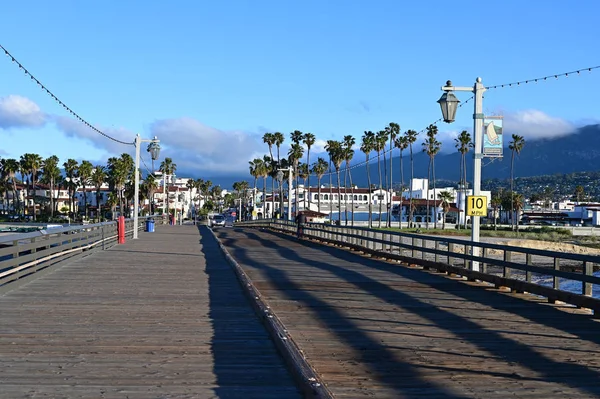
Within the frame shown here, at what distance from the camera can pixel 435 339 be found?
999cm

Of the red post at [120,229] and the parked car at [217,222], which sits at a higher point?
the red post at [120,229]

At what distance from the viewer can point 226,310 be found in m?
12.3

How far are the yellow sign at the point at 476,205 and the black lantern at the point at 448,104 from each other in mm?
2110

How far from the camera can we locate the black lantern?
18859mm

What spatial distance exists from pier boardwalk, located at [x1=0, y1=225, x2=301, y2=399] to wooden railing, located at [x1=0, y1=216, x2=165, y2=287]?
1.41ft

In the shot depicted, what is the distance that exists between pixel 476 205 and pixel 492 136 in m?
1.79

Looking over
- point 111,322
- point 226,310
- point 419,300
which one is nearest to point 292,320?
point 226,310

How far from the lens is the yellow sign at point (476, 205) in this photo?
18.7m

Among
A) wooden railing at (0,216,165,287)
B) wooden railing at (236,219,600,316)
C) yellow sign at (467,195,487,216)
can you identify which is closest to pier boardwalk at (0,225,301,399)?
wooden railing at (0,216,165,287)

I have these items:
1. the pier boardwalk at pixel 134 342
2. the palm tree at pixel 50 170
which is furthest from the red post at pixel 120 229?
the palm tree at pixel 50 170

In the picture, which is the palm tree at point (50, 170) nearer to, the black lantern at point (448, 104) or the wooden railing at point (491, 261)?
the wooden railing at point (491, 261)

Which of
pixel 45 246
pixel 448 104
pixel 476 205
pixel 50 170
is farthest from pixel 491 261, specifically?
pixel 50 170

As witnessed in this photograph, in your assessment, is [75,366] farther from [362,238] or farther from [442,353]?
[362,238]

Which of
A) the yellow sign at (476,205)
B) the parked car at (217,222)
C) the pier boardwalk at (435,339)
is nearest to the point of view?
the pier boardwalk at (435,339)
